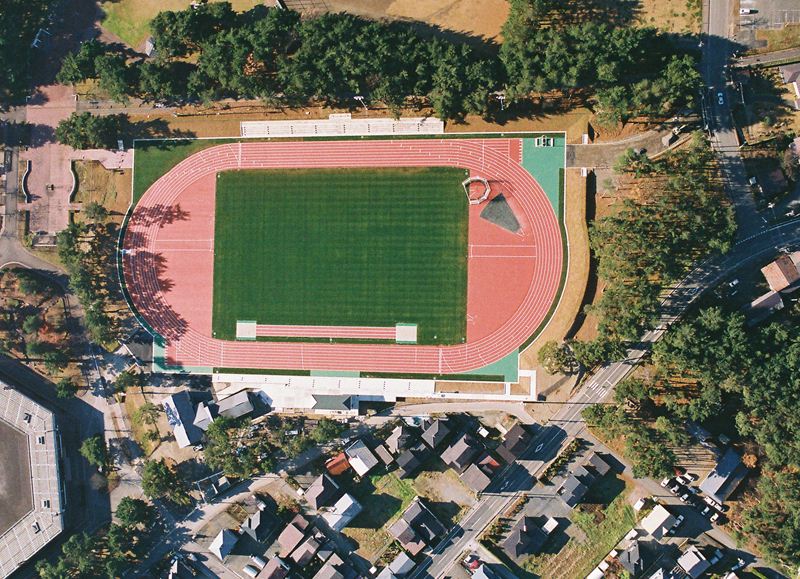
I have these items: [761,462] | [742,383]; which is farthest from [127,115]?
[761,462]

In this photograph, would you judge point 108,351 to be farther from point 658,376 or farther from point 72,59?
point 658,376

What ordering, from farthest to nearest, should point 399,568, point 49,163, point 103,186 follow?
1. point 49,163
2. point 103,186
3. point 399,568

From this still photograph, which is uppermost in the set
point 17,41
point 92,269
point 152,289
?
point 17,41

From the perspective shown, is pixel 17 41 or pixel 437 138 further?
pixel 17 41

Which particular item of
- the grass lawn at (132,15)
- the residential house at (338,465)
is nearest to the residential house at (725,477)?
the residential house at (338,465)

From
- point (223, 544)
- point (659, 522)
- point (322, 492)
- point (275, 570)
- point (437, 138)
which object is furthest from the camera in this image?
point (437, 138)

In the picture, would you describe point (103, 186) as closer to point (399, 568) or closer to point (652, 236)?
point (399, 568)

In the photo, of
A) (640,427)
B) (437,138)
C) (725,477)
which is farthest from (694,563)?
(437,138)

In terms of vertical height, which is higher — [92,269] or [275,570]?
[92,269]
